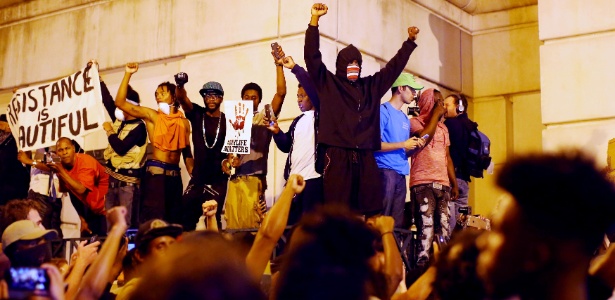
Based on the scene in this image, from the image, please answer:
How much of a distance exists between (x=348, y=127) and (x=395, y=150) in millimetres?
773

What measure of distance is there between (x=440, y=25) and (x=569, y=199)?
1139cm

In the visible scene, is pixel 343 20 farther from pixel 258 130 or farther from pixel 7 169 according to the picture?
pixel 7 169

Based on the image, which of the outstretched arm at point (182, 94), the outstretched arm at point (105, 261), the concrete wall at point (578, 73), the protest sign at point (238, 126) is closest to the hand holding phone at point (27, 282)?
the outstretched arm at point (105, 261)

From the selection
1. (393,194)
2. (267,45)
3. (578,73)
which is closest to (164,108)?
(267,45)

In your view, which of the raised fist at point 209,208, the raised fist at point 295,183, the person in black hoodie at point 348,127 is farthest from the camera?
the person in black hoodie at point 348,127

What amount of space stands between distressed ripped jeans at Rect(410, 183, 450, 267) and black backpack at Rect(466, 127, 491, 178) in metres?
0.94

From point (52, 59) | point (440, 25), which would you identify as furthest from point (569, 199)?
point (52, 59)

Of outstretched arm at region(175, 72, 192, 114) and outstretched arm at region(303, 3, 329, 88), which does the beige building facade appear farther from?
outstretched arm at region(303, 3, 329, 88)

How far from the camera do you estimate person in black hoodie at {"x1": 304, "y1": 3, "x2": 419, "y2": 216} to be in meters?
9.16

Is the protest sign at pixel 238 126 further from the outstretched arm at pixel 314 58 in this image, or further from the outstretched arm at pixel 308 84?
the outstretched arm at pixel 314 58

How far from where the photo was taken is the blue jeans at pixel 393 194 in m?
9.64

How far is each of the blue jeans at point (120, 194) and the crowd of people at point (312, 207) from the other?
18mm

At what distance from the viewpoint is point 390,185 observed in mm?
9703

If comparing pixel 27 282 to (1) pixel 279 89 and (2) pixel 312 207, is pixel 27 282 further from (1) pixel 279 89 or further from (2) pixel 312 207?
(1) pixel 279 89
